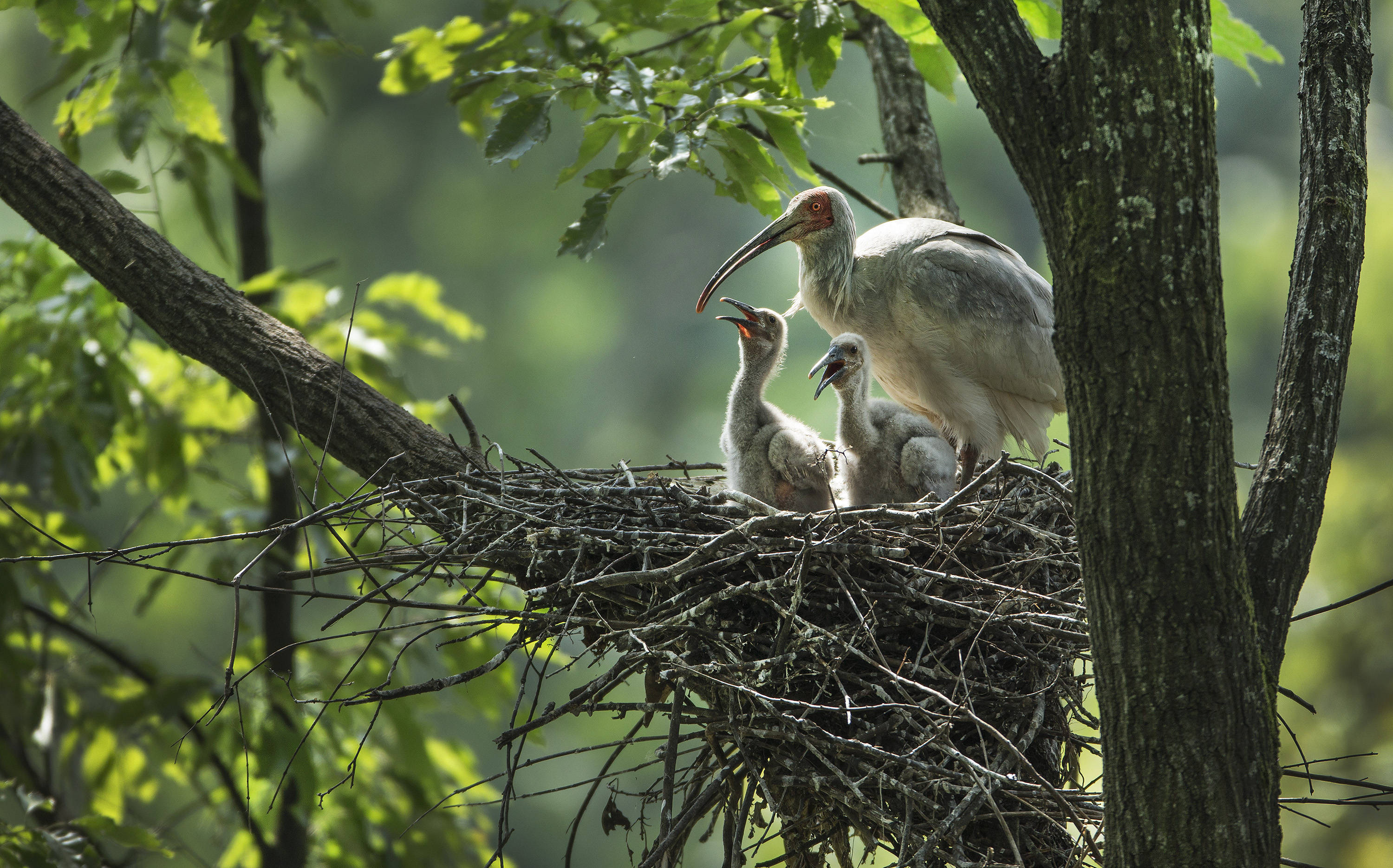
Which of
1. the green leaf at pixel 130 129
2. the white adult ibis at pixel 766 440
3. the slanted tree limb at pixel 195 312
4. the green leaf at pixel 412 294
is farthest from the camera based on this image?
the green leaf at pixel 412 294

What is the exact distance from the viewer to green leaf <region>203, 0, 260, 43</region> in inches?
153

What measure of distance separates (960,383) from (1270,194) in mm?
18641

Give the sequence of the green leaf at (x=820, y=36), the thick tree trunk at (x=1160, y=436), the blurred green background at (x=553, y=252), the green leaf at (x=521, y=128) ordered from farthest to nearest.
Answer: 1. the blurred green background at (x=553, y=252)
2. the green leaf at (x=820, y=36)
3. the green leaf at (x=521, y=128)
4. the thick tree trunk at (x=1160, y=436)

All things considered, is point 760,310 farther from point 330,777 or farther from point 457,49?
point 330,777

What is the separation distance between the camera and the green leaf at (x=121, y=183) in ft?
14.7

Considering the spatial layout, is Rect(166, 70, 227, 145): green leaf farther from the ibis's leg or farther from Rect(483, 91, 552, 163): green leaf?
the ibis's leg

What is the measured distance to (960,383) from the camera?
4.60m

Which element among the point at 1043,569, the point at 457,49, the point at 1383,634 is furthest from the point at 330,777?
the point at 1383,634

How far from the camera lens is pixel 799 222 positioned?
4.78 metres

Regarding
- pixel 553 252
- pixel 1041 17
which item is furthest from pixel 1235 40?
pixel 553 252

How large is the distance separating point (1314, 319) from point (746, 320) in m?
2.46

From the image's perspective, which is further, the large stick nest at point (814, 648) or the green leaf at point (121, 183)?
the green leaf at point (121, 183)

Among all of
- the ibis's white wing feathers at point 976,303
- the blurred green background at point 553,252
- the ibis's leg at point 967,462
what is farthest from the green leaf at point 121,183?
the blurred green background at point 553,252

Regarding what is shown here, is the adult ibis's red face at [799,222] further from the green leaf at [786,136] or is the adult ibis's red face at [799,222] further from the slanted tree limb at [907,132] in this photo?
the green leaf at [786,136]
